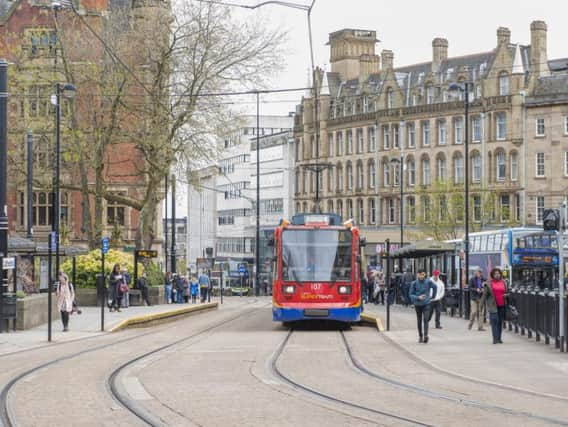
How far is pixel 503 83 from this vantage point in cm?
9375

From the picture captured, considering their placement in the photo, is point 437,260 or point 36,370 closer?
point 36,370

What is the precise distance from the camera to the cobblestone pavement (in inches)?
537

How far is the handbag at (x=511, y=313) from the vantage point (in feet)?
94.4

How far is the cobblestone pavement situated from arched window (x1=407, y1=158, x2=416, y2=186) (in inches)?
2848

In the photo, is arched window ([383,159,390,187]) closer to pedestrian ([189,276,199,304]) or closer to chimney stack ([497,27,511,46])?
chimney stack ([497,27,511,46])

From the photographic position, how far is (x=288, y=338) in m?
30.6

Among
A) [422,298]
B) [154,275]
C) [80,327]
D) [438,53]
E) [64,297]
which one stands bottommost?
[80,327]

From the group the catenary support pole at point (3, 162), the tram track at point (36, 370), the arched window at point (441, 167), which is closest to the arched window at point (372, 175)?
the arched window at point (441, 167)

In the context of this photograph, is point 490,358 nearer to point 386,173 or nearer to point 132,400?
point 132,400

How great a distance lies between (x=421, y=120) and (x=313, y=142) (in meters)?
17.3

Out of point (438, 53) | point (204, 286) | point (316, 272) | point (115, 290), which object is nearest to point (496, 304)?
point (316, 272)

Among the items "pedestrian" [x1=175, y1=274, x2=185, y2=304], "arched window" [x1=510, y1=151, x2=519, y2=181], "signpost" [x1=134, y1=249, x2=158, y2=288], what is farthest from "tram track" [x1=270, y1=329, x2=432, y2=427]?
"arched window" [x1=510, y1=151, x2=519, y2=181]

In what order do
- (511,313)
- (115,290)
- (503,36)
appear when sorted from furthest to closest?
1. (503,36)
2. (115,290)
3. (511,313)

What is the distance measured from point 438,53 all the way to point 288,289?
7020cm
